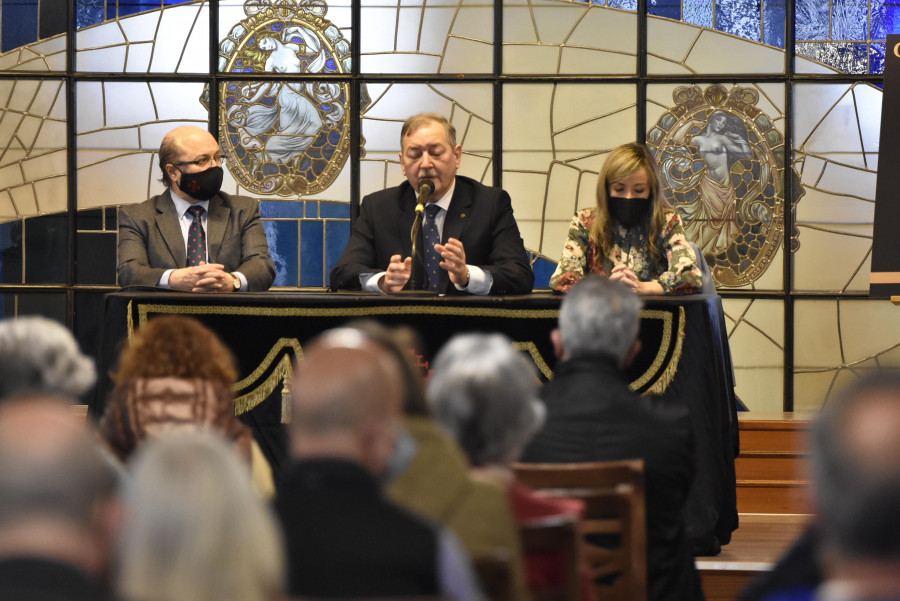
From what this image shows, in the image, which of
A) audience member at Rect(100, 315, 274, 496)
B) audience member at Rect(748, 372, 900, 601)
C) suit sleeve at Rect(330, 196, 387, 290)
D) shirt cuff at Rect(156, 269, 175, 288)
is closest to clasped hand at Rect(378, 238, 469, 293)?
suit sleeve at Rect(330, 196, 387, 290)

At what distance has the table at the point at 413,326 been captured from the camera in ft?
13.6

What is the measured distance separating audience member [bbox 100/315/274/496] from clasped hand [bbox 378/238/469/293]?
1.77 m

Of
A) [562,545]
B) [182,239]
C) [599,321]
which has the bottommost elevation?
[562,545]

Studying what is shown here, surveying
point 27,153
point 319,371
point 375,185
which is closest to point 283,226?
point 375,185

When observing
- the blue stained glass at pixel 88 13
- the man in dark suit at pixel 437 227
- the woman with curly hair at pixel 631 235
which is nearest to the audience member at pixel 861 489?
the woman with curly hair at pixel 631 235

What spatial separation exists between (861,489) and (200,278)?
356 cm

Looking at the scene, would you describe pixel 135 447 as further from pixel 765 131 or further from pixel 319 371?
pixel 765 131

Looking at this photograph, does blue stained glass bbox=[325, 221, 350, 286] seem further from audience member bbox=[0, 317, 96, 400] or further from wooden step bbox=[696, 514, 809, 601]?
audience member bbox=[0, 317, 96, 400]

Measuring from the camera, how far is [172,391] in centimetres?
255

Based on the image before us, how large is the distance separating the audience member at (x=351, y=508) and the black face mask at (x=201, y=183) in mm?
3311

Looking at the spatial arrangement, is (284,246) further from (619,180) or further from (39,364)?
(39,364)

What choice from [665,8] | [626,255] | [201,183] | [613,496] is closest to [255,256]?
Answer: [201,183]

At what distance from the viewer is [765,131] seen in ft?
22.7

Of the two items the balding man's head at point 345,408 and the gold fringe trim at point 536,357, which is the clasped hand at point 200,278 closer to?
the gold fringe trim at point 536,357
